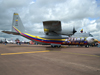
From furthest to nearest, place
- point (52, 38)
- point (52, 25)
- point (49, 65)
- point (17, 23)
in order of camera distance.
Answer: point (17, 23)
point (52, 38)
point (52, 25)
point (49, 65)

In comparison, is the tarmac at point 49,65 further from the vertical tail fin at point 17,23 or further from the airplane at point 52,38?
the vertical tail fin at point 17,23

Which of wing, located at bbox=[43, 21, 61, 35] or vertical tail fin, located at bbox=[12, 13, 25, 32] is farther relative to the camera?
vertical tail fin, located at bbox=[12, 13, 25, 32]

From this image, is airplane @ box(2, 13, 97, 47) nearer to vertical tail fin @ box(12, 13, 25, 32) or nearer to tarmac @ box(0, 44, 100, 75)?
vertical tail fin @ box(12, 13, 25, 32)

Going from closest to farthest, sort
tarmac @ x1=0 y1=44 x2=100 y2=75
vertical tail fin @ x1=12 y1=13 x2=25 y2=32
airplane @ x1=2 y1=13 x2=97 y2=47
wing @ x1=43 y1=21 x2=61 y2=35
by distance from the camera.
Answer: tarmac @ x1=0 y1=44 x2=100 y2=75, wing @ x1=43 y1=21 x2=61 y2=35, airplane @ x1=2 y1=13 x2=97 y2=47, vertical tail fin @ x1=12 y1=13 x2=25 y2=32

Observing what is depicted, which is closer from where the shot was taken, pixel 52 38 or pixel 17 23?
pixel 52 38

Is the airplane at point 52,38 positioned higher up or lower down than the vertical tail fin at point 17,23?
lower down

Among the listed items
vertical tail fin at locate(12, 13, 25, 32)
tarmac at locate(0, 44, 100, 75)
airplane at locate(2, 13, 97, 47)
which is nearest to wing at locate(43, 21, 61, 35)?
airplane at locate(2, 13, 97, 47)

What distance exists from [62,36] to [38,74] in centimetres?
1699

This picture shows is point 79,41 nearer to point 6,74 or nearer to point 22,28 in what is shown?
point 22,28

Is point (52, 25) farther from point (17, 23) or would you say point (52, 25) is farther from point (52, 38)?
point (17, 23)

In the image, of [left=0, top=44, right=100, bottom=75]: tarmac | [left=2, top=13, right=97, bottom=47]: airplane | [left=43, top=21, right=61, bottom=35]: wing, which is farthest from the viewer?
[left=2, top=13, right=97, bottom=47]: airplane

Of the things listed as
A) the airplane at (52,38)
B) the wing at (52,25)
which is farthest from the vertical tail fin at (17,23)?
the wing at (52,25)

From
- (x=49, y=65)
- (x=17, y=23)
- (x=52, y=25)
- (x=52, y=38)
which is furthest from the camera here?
(x=17, y=23)

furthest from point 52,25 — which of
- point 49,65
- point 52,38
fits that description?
point 49,65
